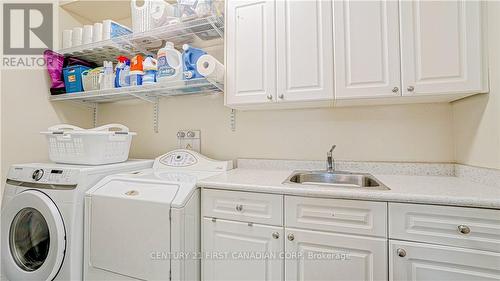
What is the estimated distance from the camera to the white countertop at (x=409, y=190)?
96 cm

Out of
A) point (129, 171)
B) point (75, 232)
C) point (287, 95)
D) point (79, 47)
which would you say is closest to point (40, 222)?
point (75, 232)

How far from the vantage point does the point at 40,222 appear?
1585 mm

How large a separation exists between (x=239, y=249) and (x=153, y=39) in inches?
67.6

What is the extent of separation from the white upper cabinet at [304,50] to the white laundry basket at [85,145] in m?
1.27

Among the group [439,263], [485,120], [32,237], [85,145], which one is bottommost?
[32,237]

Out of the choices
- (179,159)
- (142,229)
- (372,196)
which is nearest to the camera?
Result: (372,196)

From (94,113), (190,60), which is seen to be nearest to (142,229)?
(190,60)

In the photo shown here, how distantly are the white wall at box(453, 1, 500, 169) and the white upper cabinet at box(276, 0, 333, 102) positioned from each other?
75 centimetres

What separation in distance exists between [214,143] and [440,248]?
162 cm

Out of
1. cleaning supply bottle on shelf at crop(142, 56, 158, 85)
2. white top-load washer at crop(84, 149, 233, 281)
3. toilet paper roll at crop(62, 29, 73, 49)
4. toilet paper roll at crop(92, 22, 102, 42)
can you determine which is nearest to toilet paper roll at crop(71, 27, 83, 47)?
toilet paper roll at crop(62, 29, 73, 49)

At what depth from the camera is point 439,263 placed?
997mm

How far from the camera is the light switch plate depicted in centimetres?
213

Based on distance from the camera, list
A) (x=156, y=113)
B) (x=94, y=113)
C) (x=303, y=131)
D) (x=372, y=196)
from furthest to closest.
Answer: (x=94, y=113)
(x=156, y=113)
(x=303, y=131)
(x=372, y=196)

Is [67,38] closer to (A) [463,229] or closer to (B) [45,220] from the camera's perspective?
(B) [45,220]
